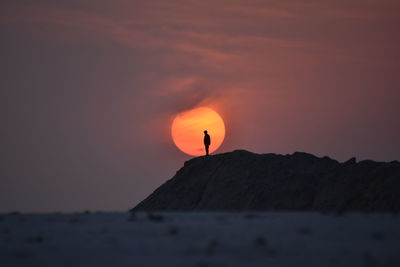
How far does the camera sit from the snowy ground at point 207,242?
566 inches

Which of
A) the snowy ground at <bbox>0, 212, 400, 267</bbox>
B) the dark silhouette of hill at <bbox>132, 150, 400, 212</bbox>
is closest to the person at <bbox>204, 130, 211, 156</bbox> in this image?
the dark silhouette of hill at <bbox>132, 150, 400, 212</bbox>

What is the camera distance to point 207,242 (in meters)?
16.8

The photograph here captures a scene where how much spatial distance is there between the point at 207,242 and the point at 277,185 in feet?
121

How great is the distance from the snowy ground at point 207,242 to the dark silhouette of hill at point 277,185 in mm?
26334

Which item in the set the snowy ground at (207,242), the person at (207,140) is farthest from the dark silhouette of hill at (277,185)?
the snowy ground at (207,242)

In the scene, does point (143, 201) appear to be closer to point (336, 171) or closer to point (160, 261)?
point (336, 171)

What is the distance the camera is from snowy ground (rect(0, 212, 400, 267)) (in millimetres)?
14383

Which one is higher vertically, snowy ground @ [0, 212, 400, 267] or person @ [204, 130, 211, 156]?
person @ [204, 130, 211, 156]

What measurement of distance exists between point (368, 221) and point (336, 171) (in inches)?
1302

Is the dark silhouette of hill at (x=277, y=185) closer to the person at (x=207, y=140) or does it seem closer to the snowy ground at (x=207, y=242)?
the person at (x=207, y=140)

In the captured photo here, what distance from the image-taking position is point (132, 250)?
1608cm

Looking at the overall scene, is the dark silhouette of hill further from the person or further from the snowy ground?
the snowy ground

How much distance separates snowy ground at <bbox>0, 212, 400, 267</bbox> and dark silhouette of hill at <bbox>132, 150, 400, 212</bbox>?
26.3 m

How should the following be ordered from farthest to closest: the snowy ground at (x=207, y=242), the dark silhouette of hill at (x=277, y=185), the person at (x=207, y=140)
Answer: the person at (x=207, y=140) < the dark silhouette of hill at (x=277, y=185) < the snowy ground at (x=207, y=242)
